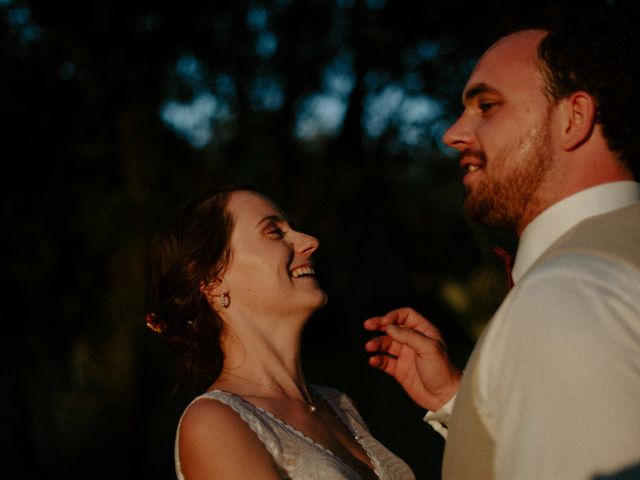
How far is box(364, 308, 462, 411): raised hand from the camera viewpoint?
2654mm

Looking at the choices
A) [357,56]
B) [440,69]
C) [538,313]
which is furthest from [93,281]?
[538,313]

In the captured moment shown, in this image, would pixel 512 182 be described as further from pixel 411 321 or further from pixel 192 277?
pixel 192 277

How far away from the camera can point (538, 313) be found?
1545 mm

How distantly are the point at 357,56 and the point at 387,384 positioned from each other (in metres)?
8.52

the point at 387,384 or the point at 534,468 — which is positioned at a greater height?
the point at 534,468

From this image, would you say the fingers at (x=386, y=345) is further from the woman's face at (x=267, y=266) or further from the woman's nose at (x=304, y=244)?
the woman's nose at (x=304, y=244)

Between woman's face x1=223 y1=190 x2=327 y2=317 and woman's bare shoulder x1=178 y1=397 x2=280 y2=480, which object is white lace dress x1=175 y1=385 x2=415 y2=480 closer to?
woman's bare shoulder x1=178 y1=397 x2=280 y2=480

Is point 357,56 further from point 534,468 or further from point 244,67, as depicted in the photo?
point 534,468

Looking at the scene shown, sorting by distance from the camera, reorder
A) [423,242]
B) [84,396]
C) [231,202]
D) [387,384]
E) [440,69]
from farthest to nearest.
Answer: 1. [387,384]
2. [423,242]
3. [84,396]
4. [440,69]
5. [231,202]

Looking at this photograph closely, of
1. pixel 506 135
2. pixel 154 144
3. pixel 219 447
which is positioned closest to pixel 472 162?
pixel 506 135

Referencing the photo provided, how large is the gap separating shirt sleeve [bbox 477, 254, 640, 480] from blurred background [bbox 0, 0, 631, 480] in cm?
471

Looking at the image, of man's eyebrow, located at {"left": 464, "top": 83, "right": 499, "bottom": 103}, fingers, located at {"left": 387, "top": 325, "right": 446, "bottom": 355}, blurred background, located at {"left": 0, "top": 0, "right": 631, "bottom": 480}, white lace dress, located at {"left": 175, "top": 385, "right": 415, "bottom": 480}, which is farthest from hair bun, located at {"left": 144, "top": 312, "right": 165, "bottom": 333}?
blurred background, located at {"left": 0, "top": 0, "right": 631, "bottom": 480}

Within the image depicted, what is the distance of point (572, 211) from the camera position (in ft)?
6.18

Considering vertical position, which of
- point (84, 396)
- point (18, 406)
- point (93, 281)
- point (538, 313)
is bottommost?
point (84, 396)
